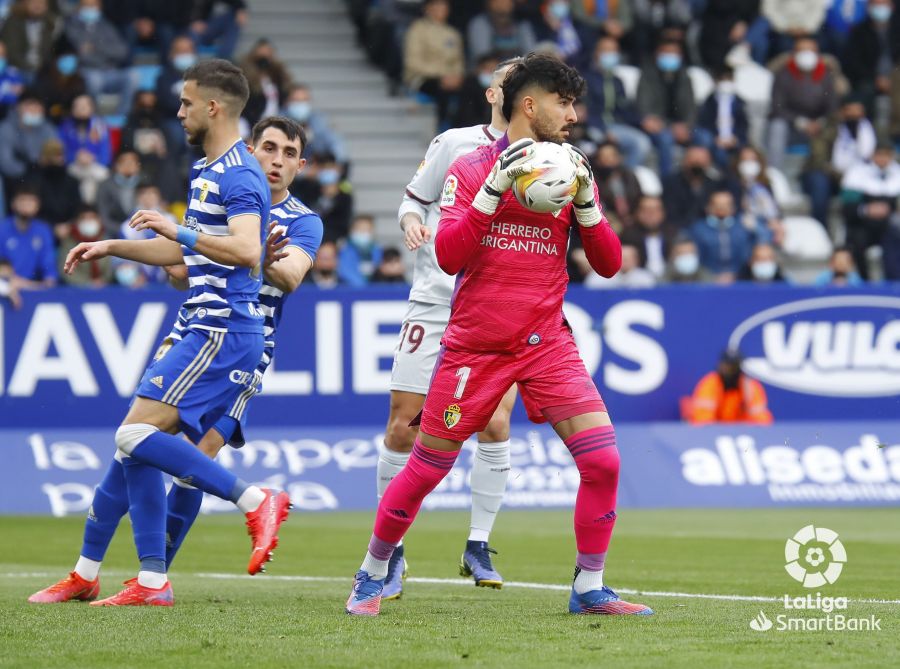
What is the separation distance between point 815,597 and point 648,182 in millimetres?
12354

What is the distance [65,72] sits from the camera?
19.2m

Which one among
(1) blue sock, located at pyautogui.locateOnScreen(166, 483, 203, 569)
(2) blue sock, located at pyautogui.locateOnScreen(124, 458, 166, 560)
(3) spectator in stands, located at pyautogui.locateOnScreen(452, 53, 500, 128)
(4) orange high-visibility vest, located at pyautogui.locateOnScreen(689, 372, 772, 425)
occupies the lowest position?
(4) orange high-visibility vest, located at pyautogui.locateOnScreen(689, 372, 772, 425)

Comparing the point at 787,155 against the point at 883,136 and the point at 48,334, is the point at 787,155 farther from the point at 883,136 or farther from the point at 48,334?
the point at 48,334

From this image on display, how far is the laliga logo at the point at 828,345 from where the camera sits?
52.8 feet

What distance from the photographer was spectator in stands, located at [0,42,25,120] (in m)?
18.8

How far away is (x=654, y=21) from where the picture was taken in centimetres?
2261

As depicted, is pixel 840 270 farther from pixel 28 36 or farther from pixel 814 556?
pixel 28 36

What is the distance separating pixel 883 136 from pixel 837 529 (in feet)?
36.2

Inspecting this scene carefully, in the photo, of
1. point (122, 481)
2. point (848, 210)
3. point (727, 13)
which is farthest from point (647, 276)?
point (122, 481)

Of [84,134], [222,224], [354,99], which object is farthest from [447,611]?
[354,99]

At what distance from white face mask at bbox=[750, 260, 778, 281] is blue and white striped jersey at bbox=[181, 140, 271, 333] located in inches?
461

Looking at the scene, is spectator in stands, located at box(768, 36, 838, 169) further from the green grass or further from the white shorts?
the white shorts

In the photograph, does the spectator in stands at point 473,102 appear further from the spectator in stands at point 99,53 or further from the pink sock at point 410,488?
the pink sock at point 410,488

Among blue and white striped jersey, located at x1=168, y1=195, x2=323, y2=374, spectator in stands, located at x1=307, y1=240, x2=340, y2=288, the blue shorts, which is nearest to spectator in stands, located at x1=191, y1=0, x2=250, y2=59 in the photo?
spectator in stands, located at x1=307, y1=240, x2=340, y2=288
